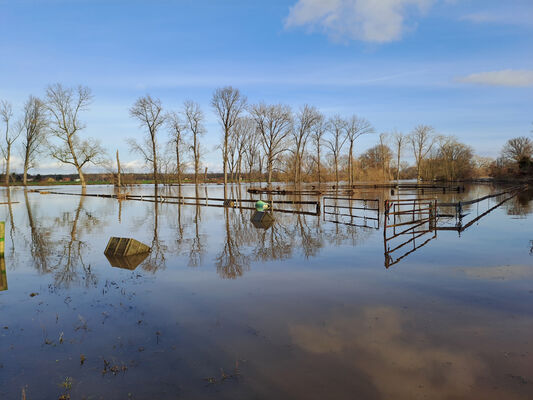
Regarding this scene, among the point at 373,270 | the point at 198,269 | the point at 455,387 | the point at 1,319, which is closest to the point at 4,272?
the point at 1,319

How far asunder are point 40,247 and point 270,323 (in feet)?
38.9

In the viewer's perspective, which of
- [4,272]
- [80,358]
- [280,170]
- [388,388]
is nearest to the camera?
[388,388]

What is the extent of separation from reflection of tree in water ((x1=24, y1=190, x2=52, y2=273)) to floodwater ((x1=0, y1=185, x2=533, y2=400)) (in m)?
0.16

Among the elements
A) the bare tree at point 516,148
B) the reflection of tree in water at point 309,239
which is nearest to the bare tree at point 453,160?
the bare tree at point 516,148

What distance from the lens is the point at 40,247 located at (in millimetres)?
14242

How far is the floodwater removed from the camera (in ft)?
16.0

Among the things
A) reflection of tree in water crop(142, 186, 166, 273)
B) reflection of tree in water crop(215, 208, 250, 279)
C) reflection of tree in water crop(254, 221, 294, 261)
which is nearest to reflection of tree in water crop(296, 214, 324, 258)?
reflection of tree in water crop(254, 221, 294, 261)

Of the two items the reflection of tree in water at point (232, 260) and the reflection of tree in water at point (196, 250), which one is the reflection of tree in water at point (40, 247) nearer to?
the reflection of tree in water at point (196, 250)

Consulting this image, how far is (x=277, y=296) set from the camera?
27.4 ft

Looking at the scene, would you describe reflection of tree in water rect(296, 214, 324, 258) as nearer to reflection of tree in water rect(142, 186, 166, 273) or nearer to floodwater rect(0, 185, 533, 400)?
floodwater rect(0, 185, 533, 400)

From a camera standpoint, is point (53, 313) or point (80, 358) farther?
point (53, 313)

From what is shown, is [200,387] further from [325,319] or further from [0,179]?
[0,179]

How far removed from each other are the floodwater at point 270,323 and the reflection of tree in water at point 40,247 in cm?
16

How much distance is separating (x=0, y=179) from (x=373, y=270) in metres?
112
